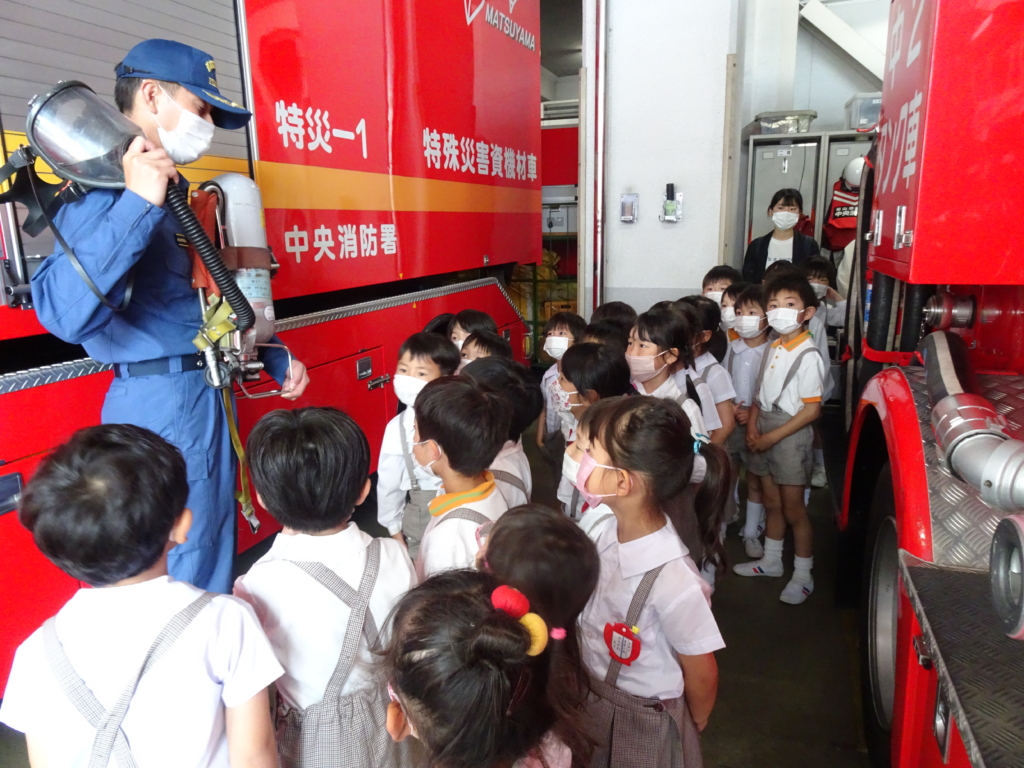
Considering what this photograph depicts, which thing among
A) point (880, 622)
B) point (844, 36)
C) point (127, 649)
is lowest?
point (880, 622)

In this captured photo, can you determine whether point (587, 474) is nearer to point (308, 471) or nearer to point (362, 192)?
point (308, 471)

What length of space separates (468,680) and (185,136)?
5.26 feet

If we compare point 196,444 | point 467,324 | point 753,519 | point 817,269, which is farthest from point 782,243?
point 196,444

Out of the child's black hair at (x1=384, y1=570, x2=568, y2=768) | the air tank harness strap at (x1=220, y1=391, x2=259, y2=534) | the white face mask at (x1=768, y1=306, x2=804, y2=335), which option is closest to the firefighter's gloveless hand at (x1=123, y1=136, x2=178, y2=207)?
the air tank harness strap at (x1=220, y1=391, x2=259, y2=534)

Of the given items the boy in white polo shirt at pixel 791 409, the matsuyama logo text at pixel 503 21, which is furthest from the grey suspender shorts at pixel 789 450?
the matsuyama logo text at pixel 503 21

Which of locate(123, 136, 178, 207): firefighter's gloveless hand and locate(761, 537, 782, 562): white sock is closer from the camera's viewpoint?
locate(123, 136, 178, 207): firefighter's gloveless hand

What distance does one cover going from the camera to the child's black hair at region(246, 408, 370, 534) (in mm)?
1228

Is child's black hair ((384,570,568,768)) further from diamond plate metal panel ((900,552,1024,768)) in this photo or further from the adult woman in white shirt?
the adult woman in white shirt

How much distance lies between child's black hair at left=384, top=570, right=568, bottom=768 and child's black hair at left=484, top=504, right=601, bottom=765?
169mm

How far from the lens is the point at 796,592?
2.66 m

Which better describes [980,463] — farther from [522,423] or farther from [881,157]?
[881,157]

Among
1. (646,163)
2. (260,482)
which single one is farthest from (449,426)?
(646,163)

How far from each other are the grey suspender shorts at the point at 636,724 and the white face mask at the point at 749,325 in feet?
6.26

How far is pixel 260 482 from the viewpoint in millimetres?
1245
